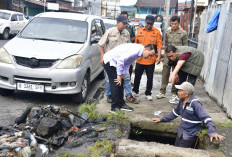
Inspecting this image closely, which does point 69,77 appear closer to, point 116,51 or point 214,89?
point 116,51

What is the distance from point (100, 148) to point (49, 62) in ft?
7.58

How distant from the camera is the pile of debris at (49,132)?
124 inches

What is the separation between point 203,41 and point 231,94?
3680 millimetres

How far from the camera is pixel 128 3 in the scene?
157 ft

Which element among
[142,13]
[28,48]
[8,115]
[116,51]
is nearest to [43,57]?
[28,48]

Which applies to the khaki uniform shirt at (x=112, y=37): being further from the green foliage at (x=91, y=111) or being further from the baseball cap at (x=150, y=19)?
the green foliage at (x=91, y=111)

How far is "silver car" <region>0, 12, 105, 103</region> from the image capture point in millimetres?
4676

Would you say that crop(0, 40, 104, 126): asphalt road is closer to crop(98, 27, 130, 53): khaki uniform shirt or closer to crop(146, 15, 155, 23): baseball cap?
crop(98, 27, 130, 53): khaki uniform shirt

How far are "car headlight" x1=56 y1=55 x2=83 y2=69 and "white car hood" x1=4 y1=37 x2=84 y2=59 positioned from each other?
94 mm

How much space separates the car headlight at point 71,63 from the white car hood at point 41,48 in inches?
3.7

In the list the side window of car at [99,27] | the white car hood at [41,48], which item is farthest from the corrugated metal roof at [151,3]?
the white car hood at [41,48]

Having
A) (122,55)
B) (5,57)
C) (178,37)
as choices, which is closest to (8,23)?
(5,57)

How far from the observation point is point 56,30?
575 centimetres

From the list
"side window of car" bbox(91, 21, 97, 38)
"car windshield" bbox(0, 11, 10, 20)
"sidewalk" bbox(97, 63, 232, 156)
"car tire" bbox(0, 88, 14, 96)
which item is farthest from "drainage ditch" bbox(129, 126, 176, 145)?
"car windshield" bbox(0, 11, 10, 20)
